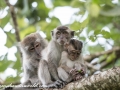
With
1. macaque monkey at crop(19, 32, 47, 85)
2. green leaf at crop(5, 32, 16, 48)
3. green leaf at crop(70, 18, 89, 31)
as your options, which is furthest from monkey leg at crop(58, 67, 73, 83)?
green leaf at crop(5, 32, 16, 48)

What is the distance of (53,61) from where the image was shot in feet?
19.8

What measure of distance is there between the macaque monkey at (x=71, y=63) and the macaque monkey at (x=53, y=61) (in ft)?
0.41

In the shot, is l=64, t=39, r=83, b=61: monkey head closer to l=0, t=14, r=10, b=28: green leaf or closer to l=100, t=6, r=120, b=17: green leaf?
l=100, t=6, r=120, b=17: green leaf

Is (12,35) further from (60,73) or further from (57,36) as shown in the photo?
(60,73)

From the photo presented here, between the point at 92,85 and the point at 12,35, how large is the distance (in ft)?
14.2

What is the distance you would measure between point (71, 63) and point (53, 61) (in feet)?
1.10

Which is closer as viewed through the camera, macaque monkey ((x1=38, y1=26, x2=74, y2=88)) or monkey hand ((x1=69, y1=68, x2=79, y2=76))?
monkey hand ((x1=69, y1=68, x2=79, y2=76))

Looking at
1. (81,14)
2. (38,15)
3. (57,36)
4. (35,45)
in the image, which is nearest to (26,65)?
(35,45)

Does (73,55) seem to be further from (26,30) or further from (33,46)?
(26,30)

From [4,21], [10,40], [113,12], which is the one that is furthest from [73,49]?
[4,21]

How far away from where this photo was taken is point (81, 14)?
333 inches

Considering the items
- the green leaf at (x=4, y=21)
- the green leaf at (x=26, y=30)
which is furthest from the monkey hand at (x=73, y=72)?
the green leaf at (x=26, y=30)

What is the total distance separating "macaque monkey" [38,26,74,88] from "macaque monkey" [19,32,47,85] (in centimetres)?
37

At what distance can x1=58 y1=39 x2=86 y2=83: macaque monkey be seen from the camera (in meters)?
5.70
